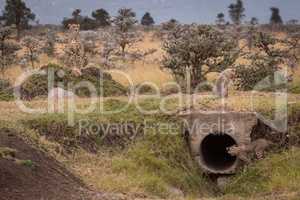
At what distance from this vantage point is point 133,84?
92.8 feet

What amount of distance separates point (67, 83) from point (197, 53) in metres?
5.65

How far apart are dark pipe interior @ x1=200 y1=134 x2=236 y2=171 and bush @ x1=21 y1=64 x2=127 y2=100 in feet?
15.0

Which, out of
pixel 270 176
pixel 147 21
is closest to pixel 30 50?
pixel 270 176

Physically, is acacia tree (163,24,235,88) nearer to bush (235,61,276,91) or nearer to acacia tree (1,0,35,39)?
bush (235,61,276,91)

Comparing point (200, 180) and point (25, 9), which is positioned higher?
point (25, 9)

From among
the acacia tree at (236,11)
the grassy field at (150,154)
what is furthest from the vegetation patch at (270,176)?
the acacia tree at (236,11)

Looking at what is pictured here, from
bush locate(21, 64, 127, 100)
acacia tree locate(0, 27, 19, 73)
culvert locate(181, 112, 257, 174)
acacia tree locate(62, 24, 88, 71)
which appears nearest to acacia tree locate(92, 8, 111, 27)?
acacia tree locate(0, 27, 19, 73)

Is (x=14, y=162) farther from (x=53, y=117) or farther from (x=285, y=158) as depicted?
(x=285, y=158)

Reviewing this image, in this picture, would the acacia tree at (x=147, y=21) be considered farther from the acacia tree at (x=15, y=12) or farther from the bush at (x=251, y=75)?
the bush at (x=251, y=75)

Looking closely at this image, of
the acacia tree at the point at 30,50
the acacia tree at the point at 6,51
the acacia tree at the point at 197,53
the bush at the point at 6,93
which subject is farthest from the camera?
the acacia tree at the point at 30,50

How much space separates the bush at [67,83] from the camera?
2384 centimetres

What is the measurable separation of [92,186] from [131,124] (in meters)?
4.05

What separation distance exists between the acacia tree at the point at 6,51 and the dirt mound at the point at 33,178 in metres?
16.5

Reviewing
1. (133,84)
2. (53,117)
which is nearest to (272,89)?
(133,84)
